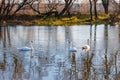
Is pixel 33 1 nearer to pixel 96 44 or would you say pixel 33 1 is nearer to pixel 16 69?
pixel 96 44

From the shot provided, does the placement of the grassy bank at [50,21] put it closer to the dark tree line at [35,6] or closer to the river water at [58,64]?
the dark tree line at [35,6]

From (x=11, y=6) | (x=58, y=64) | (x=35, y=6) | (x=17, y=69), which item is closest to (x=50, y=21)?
(x=11, y=6)

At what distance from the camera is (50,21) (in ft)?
115

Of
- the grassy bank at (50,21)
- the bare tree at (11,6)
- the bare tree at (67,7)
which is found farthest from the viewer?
the bare tree at (67,7)

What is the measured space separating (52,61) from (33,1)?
29164 mm

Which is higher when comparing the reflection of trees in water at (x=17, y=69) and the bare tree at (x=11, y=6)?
the bare tree at (x=11, y=6)

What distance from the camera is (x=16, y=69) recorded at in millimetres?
10883

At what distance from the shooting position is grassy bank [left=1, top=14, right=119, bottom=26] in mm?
33750

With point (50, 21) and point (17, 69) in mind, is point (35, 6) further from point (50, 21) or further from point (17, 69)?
point (17, 69)

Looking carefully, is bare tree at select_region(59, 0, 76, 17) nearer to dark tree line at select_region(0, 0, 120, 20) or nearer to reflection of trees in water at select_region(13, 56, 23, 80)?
dark tree line at select_region(0, 0, 120, 20)

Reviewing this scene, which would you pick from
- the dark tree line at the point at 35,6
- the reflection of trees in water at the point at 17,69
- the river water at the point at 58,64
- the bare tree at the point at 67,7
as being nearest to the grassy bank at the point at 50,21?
the dark tree line at the point at 35,6

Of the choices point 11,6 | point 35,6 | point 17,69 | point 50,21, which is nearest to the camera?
point 17,69

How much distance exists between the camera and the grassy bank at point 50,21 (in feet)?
111

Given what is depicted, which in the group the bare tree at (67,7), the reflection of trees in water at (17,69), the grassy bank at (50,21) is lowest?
the reflection of trees in water at (17,69)
